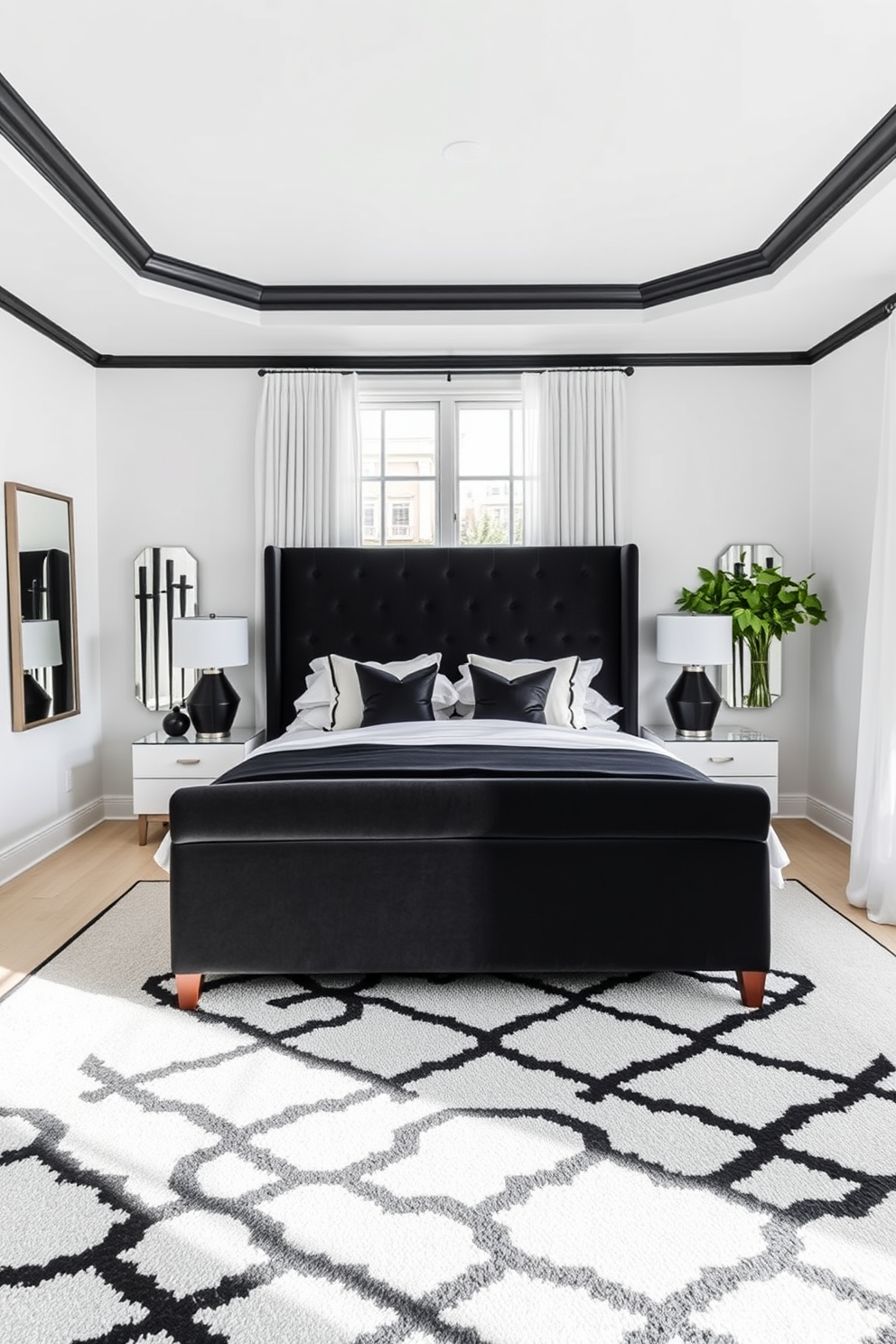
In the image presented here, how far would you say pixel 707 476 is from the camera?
5074 millimetres

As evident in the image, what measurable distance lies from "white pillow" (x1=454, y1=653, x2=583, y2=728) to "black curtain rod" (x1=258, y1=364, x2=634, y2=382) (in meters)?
1.62

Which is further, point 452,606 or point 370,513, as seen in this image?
point 370,513

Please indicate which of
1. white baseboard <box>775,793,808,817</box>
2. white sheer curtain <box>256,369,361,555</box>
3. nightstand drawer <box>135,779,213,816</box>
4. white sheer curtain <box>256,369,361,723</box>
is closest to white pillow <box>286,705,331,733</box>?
nightstand drawer <box>135,779,213,816</box>

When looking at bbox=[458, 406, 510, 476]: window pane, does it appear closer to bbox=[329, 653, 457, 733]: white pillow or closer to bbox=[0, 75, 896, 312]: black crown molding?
bbox=[0, 75, 896, 312]: black crown molding

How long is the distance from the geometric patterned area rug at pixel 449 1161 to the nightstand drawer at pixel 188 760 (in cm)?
168

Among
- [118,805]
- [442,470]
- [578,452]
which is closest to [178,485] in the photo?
[442,470]

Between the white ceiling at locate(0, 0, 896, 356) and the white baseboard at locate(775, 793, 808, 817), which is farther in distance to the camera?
the white baseboard at locate(775, 793, 808, 817)

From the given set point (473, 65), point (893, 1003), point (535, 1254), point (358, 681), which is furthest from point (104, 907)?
point (473, 65)

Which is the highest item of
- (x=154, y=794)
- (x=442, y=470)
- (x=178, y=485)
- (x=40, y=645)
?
(x=442, y=470)

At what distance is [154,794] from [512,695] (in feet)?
6.22

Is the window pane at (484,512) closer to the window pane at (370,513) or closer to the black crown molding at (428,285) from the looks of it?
the window pane at (370,513)

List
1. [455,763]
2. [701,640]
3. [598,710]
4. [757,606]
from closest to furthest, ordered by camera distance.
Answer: [455,763] < [701,640] < [598,710] < [757,606]

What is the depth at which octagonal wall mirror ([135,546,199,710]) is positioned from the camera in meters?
5.06

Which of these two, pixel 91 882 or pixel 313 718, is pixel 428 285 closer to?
pixel 313 718
